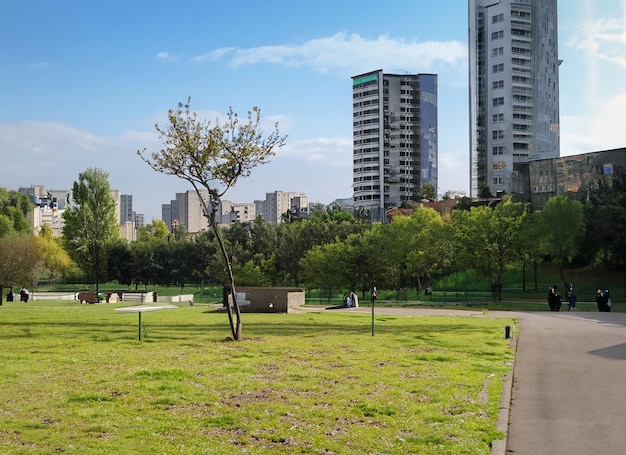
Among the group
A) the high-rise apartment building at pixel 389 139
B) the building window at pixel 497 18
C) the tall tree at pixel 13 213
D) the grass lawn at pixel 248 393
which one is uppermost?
the building window at pixel 497 18

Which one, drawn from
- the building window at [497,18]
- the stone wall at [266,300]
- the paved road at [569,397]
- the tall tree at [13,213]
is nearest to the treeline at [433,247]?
the tall tree at [13,213]

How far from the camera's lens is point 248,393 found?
12344 mm

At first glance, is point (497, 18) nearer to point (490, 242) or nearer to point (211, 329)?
point (490, 242)

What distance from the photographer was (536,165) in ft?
278

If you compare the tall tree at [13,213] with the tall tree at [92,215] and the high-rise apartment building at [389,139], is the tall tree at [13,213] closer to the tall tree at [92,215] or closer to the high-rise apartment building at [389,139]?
the tall tree at [92,215]

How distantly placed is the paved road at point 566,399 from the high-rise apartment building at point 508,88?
10035 centimetres

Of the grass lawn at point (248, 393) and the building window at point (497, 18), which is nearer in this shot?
the grass lawn at point (248, 393)

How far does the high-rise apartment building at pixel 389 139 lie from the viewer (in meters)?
155

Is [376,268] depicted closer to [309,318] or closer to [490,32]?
[309,318]

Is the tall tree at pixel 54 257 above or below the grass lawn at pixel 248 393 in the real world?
above

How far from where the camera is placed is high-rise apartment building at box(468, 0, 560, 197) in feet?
393

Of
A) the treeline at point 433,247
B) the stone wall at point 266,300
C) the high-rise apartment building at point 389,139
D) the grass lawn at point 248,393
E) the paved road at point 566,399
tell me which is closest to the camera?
the grass lawn at point 248,393

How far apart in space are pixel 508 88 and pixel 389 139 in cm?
4014

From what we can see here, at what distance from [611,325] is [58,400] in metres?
26.4
